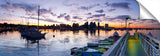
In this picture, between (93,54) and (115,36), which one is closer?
(93,54)

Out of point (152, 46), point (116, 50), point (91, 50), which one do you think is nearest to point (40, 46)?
point (91, 50)

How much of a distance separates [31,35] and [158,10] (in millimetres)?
52834

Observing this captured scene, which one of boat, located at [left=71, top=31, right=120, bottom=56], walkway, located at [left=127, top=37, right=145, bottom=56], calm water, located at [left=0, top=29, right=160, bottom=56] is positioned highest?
walkway, located at [left=127, top=37, right=145, bottom=56]

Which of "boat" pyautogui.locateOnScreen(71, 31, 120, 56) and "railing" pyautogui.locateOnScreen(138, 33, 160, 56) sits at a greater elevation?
"railing" pyautogui.locateOnScreen(138, 33, 160, 56)

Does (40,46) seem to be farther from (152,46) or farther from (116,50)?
(116,50)

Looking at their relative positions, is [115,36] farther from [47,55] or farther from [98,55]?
[47,55]

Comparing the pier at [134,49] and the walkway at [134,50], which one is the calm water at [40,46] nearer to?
the walkway at [134,50]

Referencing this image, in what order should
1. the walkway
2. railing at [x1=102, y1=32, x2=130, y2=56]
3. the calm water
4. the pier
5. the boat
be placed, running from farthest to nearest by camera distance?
the calm water, the boat, the walkway, the pier, railing at [x1=102, y1=32, x2=130, y2=56]

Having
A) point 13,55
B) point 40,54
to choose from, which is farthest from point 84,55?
point 13,55

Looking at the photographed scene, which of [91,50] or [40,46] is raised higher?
[91,50]

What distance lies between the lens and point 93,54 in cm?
1547

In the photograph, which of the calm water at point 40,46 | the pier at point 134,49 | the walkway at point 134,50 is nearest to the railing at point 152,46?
the pier at point 134,49

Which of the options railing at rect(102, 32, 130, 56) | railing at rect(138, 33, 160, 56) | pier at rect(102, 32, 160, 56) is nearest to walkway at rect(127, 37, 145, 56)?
A: pier at rect(102, 32, 160, 56)

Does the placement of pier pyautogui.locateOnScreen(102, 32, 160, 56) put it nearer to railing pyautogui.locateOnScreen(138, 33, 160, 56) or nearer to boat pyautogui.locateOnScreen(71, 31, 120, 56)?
railing pyautogui.locateOnScreen(138, 33, 160, 56)
